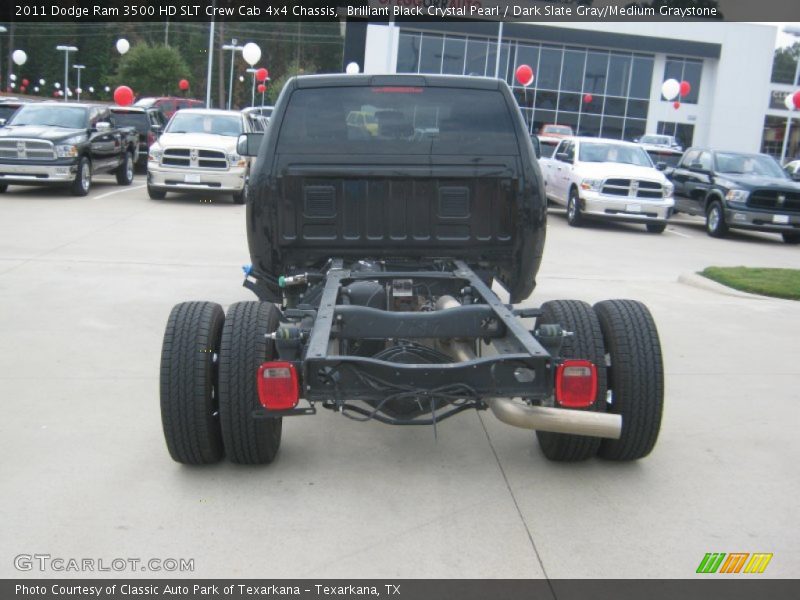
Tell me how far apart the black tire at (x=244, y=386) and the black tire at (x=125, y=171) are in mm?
16672

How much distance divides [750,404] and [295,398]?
3464 mm

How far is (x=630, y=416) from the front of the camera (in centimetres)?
426

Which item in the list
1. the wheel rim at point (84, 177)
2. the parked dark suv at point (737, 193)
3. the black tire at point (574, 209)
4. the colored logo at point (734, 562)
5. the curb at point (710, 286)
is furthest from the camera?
the wheel rim at point (84, 177)

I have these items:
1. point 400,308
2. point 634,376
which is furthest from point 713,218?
point 634,376

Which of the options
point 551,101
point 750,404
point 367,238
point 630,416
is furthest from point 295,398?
point 551,101

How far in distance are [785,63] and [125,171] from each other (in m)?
46.4

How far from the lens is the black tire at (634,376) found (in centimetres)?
421

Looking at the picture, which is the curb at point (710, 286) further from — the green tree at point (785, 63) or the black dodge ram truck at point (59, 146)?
the green tree at point (785, 63)

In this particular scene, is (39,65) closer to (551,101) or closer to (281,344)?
(551,101)

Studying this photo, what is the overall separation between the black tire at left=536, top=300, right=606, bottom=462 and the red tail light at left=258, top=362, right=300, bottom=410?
1.35 meters

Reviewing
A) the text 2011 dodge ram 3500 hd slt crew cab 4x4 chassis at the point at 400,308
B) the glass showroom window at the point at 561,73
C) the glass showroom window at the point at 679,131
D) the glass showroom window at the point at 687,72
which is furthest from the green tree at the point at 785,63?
the text 2011 dodge ram 3500 hd slt crew cab 4x4 chassis at the point at 400,308

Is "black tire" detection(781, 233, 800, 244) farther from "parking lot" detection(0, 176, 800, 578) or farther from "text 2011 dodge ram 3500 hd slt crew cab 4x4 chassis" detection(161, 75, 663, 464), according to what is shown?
"text 2011 dodge ram 3500 hd slt crew cab 4x4 chassis" detection(161, 75, 663, 464)

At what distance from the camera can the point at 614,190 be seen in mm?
16141
